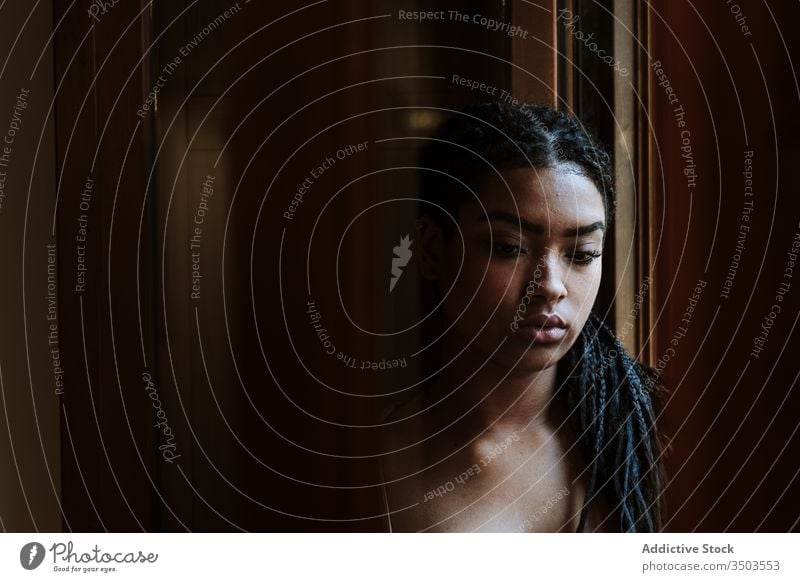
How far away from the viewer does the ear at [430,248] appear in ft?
1.59

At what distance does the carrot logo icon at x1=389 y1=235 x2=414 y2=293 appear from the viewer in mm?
490

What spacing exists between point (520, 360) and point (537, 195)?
10cm

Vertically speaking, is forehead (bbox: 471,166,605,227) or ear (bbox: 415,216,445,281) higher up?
forehead (bbox: 471,166,605,227)

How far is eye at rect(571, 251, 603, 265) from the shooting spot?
1.59 feet

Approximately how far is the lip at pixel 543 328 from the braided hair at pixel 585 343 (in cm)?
1
